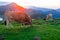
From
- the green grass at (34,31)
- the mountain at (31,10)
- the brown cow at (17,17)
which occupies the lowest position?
the green grass at (34,31)

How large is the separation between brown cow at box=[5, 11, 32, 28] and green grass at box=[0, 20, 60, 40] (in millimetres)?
125

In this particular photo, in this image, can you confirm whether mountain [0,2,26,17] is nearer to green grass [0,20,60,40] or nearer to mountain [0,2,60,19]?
mountain [0,2,60,19]

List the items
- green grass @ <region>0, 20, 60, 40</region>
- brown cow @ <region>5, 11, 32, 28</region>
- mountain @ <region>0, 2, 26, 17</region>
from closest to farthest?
green grass @ <region>0, 20, 60, 40</region>
brown cow @ <region>5, 11, 32, 28</region>
mountain @ <region>0, 2, 26, 17</region>

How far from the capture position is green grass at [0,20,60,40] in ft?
13.2

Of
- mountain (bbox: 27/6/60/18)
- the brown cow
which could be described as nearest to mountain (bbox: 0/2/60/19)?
mountain (bbox: 27/6/60/18)

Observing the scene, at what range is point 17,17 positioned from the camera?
4637 millimetres

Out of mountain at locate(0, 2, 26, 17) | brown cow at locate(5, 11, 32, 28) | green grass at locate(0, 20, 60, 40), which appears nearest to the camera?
green grass at locate(0, 20, 60, 40)

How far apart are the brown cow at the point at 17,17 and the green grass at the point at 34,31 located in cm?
12

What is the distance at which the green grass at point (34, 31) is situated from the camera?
401 cm

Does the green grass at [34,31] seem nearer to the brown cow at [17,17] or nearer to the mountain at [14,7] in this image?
the brown cow at [17,17]

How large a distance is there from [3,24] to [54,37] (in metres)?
1.31

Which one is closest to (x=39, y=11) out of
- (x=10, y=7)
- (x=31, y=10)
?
(x=31, y=10)

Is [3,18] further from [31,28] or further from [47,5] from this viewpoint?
[47,5]

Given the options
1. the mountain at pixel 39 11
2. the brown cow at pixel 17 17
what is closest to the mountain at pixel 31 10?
the mountain at pixel 39 11
